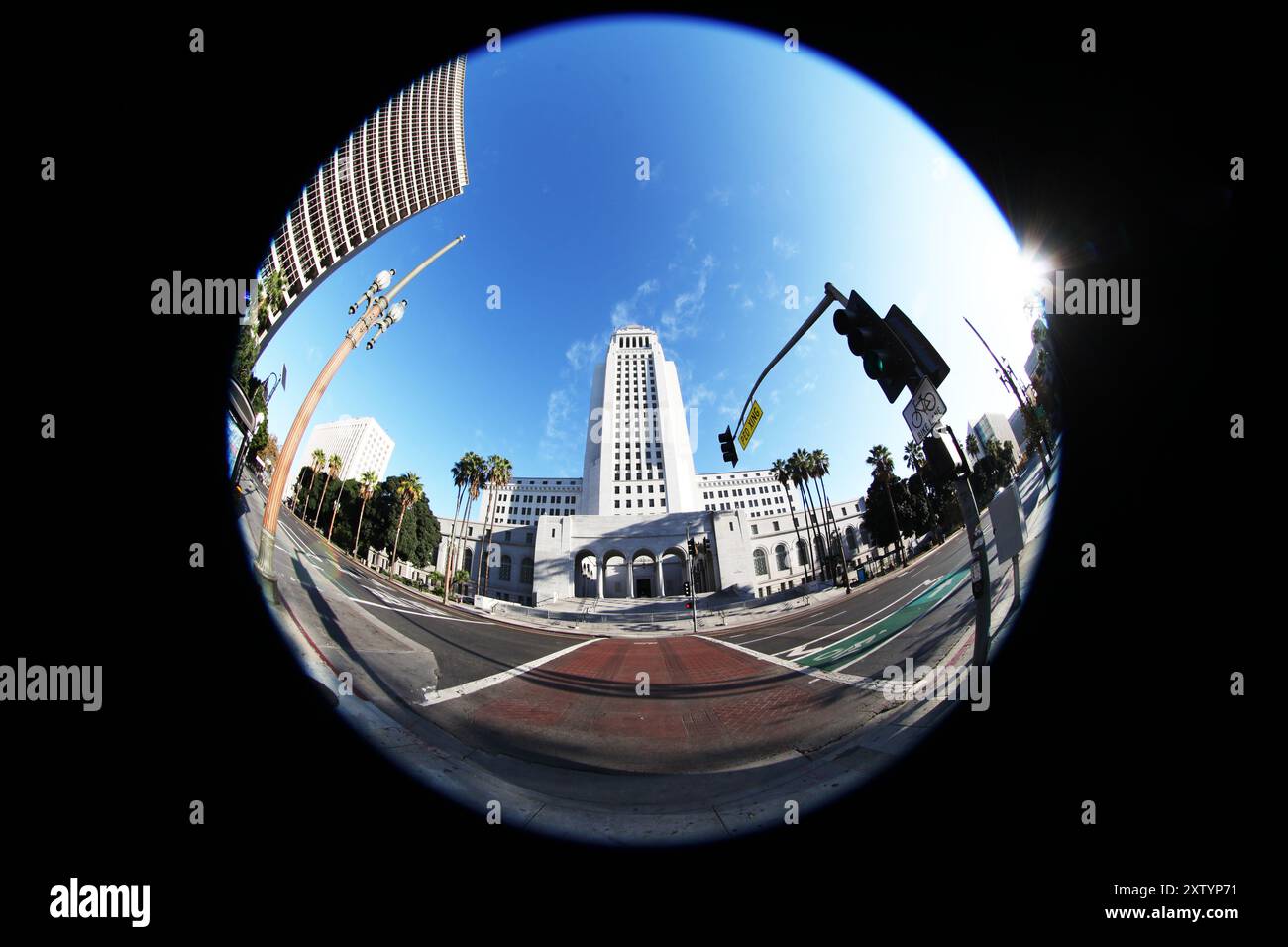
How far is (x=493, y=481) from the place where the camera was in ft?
10.7

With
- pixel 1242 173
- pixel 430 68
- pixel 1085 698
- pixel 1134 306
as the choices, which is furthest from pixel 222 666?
pixel 1242 173

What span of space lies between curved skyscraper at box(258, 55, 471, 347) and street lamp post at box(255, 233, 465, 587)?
12.4 inches

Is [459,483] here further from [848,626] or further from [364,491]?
[848,626]

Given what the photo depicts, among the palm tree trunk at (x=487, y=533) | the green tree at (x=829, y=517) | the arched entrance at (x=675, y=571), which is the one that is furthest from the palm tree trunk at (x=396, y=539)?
the arched entrance at (x=675, y=571)

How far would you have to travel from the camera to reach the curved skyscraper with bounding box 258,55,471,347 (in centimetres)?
260

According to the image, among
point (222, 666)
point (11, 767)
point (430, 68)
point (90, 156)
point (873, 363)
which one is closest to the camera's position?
point (11, 767)

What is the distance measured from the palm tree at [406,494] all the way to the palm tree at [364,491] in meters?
0.13

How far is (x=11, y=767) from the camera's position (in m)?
1.75

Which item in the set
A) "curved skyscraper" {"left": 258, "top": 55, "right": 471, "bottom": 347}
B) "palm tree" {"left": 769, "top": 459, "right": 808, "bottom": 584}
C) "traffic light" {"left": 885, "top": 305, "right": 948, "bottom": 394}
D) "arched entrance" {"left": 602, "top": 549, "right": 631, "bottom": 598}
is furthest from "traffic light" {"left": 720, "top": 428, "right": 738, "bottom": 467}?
"curved skyscraper" {"left": 258, "top": 55, "right": 471, "bottom": 347}

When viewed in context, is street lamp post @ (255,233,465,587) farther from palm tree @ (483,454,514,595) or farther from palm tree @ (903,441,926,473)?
palm tree @ (903,441,926,473)

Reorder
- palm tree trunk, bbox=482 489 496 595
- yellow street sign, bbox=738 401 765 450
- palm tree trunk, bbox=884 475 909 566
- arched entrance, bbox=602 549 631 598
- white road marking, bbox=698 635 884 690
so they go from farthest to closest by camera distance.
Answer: arched entrance, bbox=602 549 631 598, yellow street sign, bbox=738 401 765 450, palm tree trunk, bbox=482 489 496 595, palm tree trunk, bbox=884 475 909 566, white road marking, bbox=698 635 884 690

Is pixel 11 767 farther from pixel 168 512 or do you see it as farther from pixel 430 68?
pixel 430 68

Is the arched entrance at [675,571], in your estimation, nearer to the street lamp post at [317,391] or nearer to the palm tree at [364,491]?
the palm tree at [364,491]
